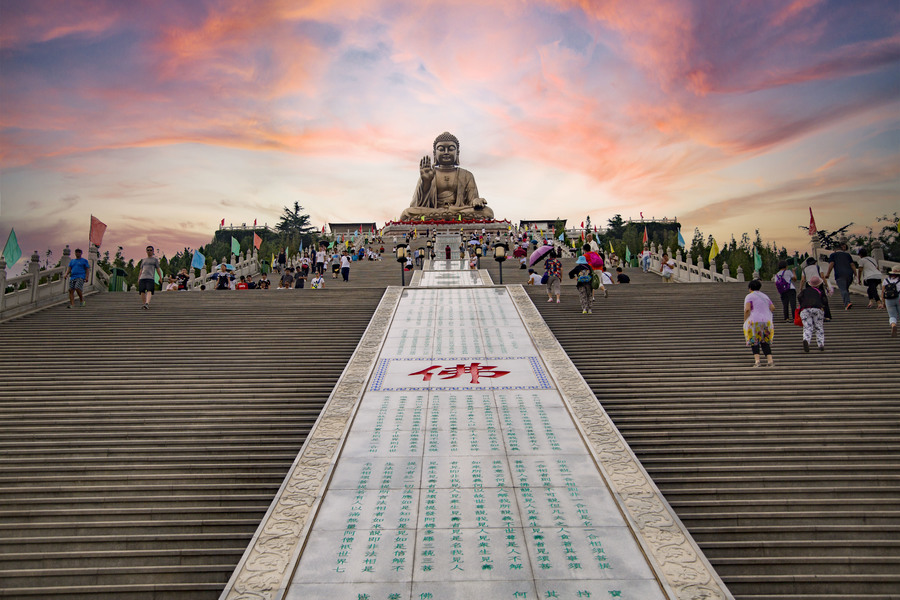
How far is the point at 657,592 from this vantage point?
4566mm

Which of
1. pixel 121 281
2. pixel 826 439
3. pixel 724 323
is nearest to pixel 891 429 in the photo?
pixel 826 439

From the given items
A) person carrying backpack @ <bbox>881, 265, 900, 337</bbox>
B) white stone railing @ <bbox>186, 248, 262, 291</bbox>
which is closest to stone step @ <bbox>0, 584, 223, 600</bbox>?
person carrying backpack @ <bbox>881, 265, 900, 337</bbox>

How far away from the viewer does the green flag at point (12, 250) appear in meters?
14.0

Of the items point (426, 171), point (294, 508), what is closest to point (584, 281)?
point (294, 508)

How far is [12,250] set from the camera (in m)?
14.2

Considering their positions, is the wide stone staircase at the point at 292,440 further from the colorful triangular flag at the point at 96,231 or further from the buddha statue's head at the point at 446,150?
the buddha statue's head at the point at 446,150

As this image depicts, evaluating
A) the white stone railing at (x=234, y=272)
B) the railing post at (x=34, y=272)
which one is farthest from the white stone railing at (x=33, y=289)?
A: the white stone railing at (x=234, y=272)

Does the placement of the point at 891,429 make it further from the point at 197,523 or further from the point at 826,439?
the point at 197,523

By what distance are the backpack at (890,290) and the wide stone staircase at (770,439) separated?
0.73 metres

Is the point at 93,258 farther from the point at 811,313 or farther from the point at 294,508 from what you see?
the point at 811,313

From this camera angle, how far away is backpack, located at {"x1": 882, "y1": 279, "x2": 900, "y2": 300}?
1026 cm

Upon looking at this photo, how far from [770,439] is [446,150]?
36.6 m

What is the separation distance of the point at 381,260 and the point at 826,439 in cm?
2289

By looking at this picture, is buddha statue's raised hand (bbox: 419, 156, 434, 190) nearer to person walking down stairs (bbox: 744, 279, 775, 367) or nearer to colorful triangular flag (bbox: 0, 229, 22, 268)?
colorful triangular flag (bbox: 0, 229, 22, 268)
